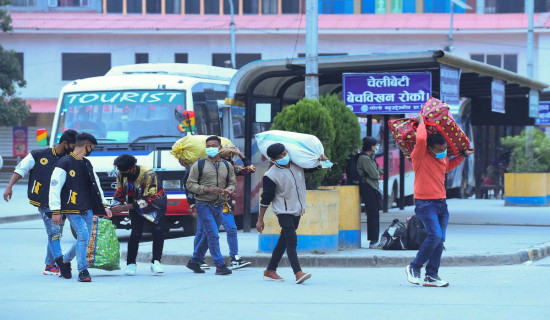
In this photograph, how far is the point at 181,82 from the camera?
59.0 feet

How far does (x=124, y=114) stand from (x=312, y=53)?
3624 millimetres

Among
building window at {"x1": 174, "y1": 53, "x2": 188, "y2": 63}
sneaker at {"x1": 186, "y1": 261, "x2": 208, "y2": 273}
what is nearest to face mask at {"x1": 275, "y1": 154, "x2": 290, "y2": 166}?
sneaker at {"x1": 186, "y1": 261, "x2": 208, "y2": 273}

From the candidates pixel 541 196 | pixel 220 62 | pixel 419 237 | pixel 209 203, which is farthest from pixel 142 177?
pixel 220 62

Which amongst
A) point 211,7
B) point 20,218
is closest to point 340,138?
point 20,218

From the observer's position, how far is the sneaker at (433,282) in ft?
34.5

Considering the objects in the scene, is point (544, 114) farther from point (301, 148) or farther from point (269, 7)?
point (269, 7)

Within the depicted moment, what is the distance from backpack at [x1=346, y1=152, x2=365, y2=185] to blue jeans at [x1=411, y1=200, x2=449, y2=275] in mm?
3704

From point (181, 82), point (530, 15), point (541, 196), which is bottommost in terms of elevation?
point (541, 196)

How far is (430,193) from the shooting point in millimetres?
10406

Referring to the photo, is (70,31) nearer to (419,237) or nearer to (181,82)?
(181,82)

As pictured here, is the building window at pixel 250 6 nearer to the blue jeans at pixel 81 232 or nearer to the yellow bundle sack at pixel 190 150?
the yellow bundle sack at pixel 190 150

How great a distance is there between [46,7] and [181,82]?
39.7m

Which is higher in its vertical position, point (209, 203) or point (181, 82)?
point (181, 82)

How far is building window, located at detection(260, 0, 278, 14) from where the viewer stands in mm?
55688
